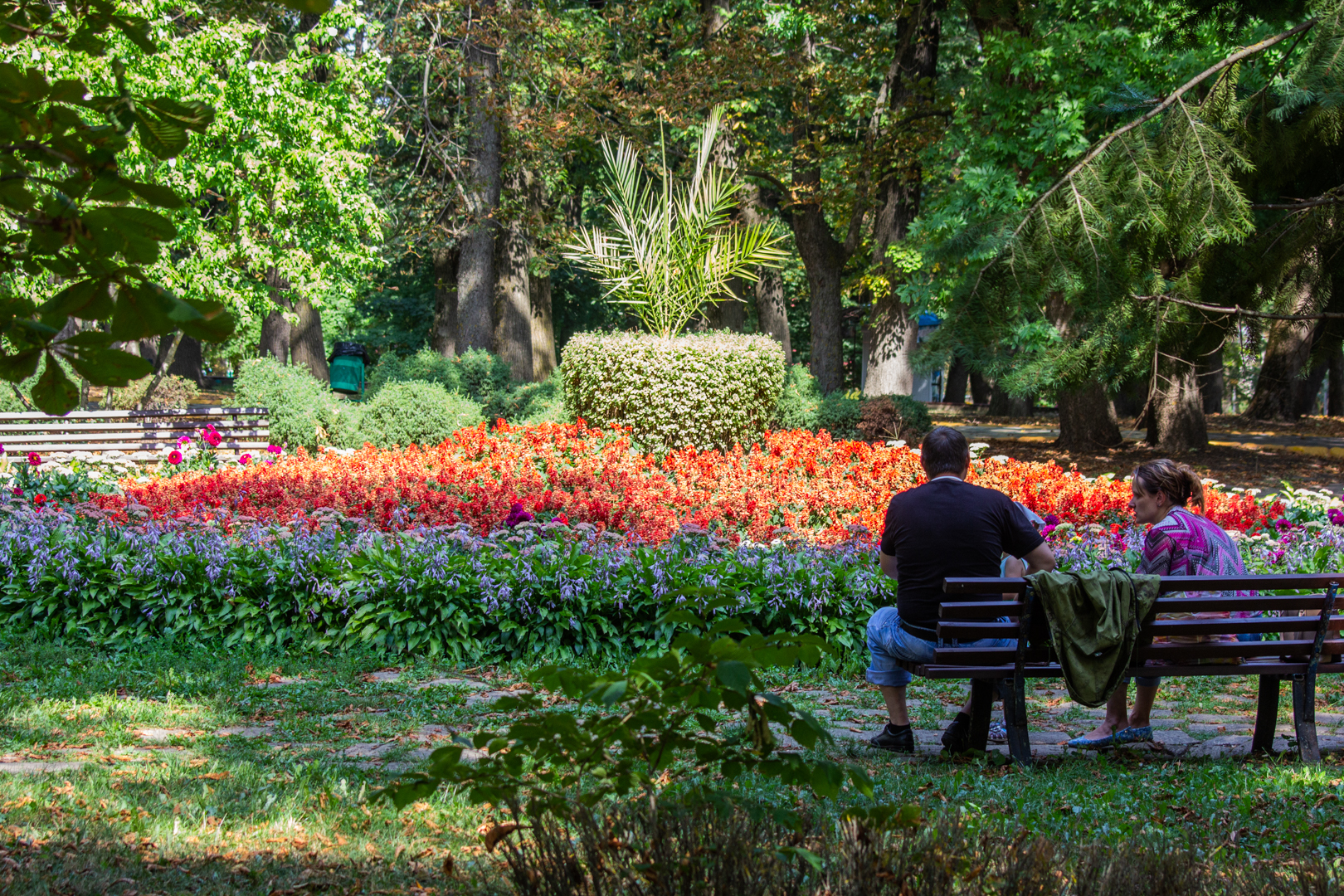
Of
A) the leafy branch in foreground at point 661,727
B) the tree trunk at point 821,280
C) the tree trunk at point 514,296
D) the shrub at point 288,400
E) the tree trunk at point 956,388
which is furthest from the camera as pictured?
the tree trunk at point 956,388

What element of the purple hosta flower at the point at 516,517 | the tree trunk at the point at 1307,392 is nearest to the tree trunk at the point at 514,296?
the purple hosta flower at the point at 516,517

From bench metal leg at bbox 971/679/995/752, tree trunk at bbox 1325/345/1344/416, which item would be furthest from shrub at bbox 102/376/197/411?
tree trunk at bbox 1325/345/1344/416

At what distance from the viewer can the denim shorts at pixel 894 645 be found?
4.28 m

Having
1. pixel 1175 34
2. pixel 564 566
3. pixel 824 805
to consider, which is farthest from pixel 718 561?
pixel 1175 34

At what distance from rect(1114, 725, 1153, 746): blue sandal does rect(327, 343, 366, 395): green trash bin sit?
21935 mm

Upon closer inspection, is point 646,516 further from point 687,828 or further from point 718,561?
point 687,828

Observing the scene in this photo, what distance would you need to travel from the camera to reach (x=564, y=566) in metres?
6.04

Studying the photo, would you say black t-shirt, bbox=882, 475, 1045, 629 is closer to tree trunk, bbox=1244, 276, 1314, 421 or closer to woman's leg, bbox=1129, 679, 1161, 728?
woman's leg, bbox=1129, 679, 1161, 728

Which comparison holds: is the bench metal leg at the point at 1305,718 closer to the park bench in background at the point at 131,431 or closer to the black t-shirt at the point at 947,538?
the black t-shirt at the point at 947,538

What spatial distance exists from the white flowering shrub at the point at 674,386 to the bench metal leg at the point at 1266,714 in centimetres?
739

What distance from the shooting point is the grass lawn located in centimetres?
290

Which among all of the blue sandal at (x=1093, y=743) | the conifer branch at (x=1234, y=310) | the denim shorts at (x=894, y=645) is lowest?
the blue sandal at (x=1093, y=743)

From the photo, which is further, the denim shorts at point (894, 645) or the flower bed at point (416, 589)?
the flower bed at point (416, 589)

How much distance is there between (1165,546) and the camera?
4.65 metres
